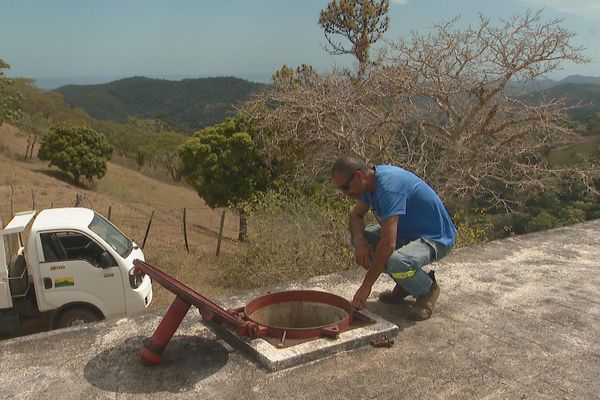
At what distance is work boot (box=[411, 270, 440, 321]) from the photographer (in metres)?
3.68

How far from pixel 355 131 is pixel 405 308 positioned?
7312 mm

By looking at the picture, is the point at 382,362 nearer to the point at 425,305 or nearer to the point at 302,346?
the point at 302,346

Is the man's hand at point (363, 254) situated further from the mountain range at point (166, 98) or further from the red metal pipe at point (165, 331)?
the mountain range at point (166, 98)

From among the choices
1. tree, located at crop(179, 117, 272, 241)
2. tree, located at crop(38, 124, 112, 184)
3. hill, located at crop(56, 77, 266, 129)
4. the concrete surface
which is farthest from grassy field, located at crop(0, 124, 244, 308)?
hill, located at crop(56, 77, 266, 129)

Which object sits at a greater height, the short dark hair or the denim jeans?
the short dark hair

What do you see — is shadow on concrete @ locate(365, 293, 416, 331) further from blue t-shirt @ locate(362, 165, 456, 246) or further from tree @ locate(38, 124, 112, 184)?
tree @ locate(38, 124, 112, 184)

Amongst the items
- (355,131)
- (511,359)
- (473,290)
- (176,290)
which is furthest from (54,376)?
(355,131)

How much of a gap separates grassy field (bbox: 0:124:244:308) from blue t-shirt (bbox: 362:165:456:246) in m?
7.42

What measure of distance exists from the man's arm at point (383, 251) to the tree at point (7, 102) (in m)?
36.7

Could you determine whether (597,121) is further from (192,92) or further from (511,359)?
(192,92)

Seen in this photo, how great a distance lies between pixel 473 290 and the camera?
433 cm

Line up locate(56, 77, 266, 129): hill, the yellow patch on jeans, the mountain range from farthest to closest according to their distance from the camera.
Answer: locate(56, 77, 266, 129): hill → the mountain range → the yellow patch on jeans

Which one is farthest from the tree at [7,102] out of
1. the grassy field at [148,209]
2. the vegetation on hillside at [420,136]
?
the vegetation on hillside at [420,136]

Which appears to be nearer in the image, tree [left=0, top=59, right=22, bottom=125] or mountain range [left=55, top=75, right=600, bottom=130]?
tree [left=0, top=59, right=22, bottom=125]
